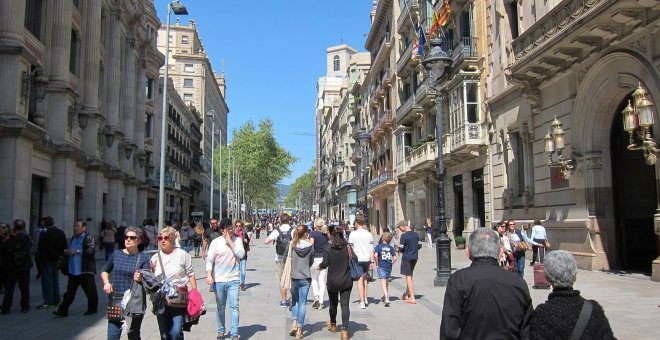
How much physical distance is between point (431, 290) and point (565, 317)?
10725mm

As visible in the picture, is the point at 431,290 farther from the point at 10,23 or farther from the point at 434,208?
the point at 434,208

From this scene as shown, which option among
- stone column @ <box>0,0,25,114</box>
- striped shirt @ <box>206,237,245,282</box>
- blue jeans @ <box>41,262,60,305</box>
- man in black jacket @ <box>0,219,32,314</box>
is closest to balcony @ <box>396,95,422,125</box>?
stone column @ <box>0,0,25,114</box>

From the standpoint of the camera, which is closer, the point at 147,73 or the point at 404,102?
the point at 404,102

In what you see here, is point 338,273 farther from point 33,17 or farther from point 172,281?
point 33,17

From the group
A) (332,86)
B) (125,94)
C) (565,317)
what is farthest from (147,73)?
(332,86)

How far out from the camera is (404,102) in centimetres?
3944

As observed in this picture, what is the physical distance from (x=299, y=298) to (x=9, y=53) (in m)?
16.9

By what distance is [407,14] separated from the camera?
3653cm

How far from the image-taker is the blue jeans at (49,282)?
10.7m

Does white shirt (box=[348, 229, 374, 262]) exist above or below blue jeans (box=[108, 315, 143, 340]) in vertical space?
above

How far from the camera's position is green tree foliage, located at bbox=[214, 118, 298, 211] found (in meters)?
77.4

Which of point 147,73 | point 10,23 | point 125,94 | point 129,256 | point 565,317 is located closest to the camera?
point 565,317

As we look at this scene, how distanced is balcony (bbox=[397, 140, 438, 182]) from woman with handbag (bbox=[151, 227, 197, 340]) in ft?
80.9

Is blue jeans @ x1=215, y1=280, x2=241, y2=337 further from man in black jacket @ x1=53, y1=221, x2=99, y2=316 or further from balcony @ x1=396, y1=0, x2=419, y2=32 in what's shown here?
balcony @ x1=396, y1=0, x2=419, y2=32
